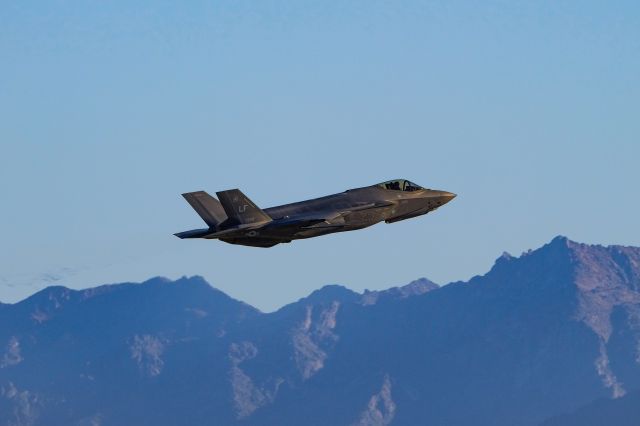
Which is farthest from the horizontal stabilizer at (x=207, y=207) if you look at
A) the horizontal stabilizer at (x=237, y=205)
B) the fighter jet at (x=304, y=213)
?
the horizontal stabilizer at (x=237, y=205)

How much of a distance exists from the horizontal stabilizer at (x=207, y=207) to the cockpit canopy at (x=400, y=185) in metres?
16.9

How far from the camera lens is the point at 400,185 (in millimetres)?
135875

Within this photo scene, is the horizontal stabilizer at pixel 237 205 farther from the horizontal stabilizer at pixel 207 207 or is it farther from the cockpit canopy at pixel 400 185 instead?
the cockpit canopy at pixel 400 185

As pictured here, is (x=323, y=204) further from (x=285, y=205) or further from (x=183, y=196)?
(x=183, y=196)

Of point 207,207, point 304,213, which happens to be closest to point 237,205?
point 207,207

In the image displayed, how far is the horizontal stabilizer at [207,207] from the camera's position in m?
123

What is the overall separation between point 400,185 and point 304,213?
14.7 metres

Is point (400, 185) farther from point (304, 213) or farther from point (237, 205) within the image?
point (237, 205)

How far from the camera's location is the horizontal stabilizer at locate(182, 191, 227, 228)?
123 metres

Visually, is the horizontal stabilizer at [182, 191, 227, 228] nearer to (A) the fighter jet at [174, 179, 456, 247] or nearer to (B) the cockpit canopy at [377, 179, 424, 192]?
(A) the fighter jet at [174, 179, 456, 247]

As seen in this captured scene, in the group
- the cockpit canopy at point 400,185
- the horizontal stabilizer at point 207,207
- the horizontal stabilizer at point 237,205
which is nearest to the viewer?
the horizontal stabilizer at point 237,205

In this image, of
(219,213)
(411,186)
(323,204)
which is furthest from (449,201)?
(219,213)

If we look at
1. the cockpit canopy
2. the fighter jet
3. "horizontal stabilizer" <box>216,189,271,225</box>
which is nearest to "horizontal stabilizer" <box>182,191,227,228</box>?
the fighter jet

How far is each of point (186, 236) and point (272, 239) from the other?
7113mm
